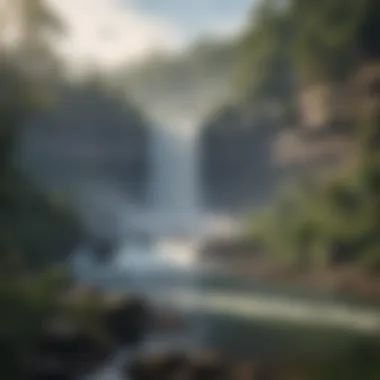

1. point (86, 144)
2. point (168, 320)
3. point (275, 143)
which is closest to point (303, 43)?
point (275, 143)

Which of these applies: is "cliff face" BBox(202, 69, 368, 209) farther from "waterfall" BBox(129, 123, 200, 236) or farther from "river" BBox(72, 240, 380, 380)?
"river" BBox(72, 240, 380, 380)

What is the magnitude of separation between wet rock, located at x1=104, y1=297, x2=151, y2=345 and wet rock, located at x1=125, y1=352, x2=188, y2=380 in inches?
1.9

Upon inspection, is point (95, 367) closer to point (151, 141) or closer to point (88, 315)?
point (88, 315)

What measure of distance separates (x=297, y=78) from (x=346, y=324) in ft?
1.88

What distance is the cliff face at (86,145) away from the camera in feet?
5.73

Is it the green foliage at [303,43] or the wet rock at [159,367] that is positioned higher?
the green foliage at [303,43]

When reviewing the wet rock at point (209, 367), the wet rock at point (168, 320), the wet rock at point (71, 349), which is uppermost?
the wet rock at point (168, 320)

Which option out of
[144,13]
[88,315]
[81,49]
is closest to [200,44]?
[144,13]

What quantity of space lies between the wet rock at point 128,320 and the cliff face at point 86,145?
0.24 meters

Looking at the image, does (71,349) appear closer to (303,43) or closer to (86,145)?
(86,145)

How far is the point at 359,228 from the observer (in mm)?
1729

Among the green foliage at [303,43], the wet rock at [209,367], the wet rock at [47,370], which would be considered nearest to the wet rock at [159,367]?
the wet rock at [209,367]

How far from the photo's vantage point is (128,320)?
67.6 inches

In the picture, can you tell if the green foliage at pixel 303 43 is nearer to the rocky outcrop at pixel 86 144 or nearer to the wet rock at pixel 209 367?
the rocky outcrop at pixel 86 144
